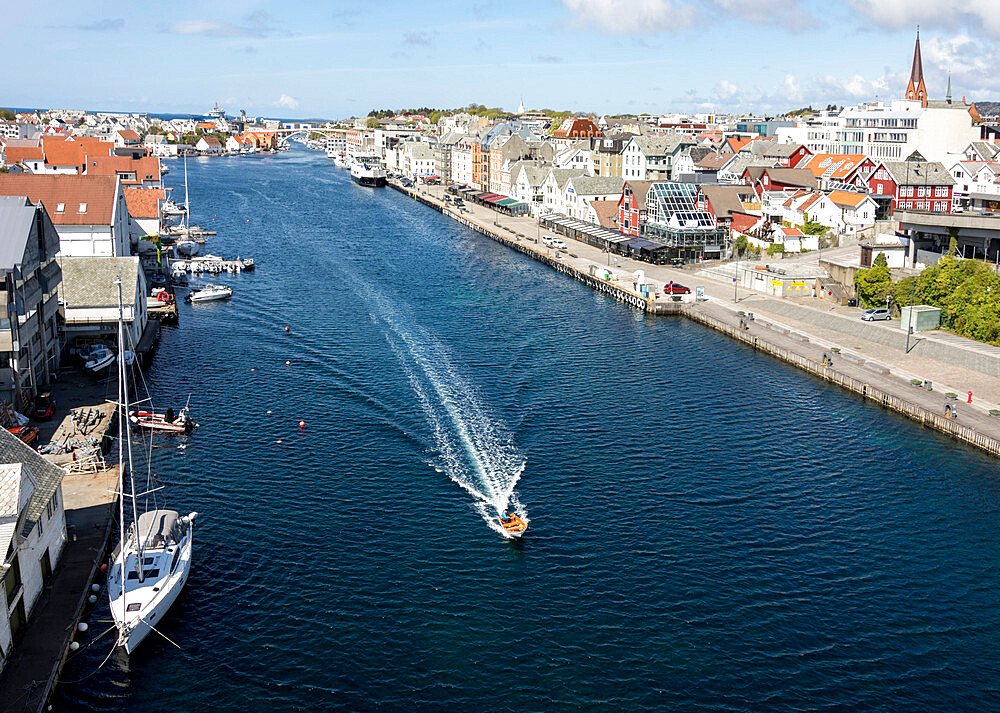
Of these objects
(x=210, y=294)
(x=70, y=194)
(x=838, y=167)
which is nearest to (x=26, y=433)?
(x=70, y=194)

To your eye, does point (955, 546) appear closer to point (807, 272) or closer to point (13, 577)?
point (13, 577)

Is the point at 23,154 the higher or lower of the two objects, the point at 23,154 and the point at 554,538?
the higher

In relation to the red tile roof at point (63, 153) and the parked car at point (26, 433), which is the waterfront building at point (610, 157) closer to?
the red tile roof at point (63, 153)

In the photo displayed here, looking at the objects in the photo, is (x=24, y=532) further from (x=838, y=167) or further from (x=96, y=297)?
(x=838, y=167)

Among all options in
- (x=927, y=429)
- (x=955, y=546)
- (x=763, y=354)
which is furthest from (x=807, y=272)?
(x=955, y=546)

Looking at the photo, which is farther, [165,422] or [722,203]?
[722,203]

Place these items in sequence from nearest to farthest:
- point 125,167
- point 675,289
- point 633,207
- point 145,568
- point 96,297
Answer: point 145,568 < point 96,297 < point 675,289 < point 633,207 < point 125,167

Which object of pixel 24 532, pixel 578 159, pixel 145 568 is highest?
pixel 578 159
